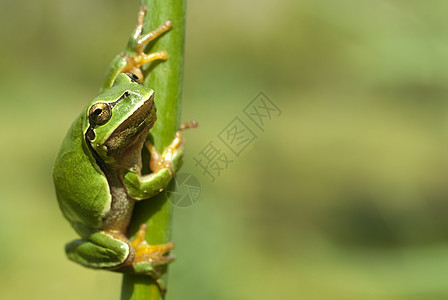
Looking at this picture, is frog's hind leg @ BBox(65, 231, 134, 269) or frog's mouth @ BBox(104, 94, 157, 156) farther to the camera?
frog's hind leg @ BBox(65, 231, 134, 269)

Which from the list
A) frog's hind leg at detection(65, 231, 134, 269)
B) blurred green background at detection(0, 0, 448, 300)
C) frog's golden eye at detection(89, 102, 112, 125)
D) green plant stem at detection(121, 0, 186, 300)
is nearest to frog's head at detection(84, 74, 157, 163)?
frog's golden eye at detection(89, 102, 112, 125)

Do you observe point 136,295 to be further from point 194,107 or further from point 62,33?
point 62,33

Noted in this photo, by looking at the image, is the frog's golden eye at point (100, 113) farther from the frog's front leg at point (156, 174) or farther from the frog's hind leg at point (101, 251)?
the frog's hind leg at point (101, 251)

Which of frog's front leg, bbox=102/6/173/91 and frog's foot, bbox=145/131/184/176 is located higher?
frog's front leg, bbox=102/6/173/91

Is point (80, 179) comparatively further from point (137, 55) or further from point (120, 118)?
point (137, 55)

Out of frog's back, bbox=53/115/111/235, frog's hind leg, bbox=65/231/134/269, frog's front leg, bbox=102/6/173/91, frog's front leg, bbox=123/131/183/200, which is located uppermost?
frog's front leg, bbox=102/6/173/91
